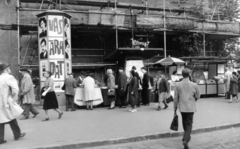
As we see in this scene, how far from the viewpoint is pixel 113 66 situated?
17844mm

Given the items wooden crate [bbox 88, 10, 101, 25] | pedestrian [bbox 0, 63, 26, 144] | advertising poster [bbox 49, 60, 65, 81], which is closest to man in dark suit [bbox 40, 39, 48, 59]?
advertising poster [bbox 49, 60, 65, 81]

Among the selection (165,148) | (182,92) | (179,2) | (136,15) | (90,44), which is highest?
(179,2)

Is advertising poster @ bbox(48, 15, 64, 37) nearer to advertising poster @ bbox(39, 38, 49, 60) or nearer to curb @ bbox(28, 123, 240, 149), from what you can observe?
advertising poster @ bbox(39, 38, 49, 60)

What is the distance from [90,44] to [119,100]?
751 centimetres

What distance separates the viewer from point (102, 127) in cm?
785

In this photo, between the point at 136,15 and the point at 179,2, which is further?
the point at 179,2

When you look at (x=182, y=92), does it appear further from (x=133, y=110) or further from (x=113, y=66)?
(x=113, y=66)

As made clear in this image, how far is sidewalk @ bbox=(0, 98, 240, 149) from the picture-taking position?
6.37 metres

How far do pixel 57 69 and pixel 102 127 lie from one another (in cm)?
584

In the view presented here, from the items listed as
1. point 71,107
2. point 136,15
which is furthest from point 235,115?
point 136,15

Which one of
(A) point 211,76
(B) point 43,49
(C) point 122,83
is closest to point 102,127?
(C) point 122,83

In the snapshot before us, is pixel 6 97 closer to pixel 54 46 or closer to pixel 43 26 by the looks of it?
pixel 54 46

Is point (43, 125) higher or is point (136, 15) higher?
point (136, 15)

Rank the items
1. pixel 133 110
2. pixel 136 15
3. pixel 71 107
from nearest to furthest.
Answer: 1. pixel 133 110
2. pixel 71 107
3. pixel 136 15
